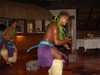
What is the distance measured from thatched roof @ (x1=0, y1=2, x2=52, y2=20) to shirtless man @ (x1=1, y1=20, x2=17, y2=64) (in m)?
1.64

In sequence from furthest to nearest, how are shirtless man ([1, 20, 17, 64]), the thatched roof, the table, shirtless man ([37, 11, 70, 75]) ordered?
1. the table
2. the thatched roof
3. shirtless man ([1, 20, 17, 64])
4. shirtless man ([37, 11, 70, 75])

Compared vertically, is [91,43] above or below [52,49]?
below

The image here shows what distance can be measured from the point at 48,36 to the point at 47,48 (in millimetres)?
194

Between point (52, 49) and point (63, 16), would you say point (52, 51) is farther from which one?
point (63, 16)

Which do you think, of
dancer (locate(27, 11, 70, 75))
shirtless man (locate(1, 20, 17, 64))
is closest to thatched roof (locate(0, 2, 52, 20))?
shirtless man (locate(1, 20, 17, 64))

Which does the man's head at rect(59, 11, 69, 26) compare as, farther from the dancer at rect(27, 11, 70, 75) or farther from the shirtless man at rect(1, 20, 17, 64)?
the shirtless man at rect(1, 20, 17, 64)

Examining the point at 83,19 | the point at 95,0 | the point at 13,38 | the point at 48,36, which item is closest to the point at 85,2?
the point at 95,0

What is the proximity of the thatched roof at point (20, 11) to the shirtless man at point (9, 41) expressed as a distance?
1.64 metres

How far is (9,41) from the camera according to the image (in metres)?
4.10

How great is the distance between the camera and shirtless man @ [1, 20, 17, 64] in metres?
3.88

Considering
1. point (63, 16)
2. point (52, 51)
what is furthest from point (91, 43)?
point (52, 51)

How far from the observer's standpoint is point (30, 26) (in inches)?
314

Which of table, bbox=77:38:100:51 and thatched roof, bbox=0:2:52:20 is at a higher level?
thatched roof, bbox=0:2:52:20

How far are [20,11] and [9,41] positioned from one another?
2.46 m
